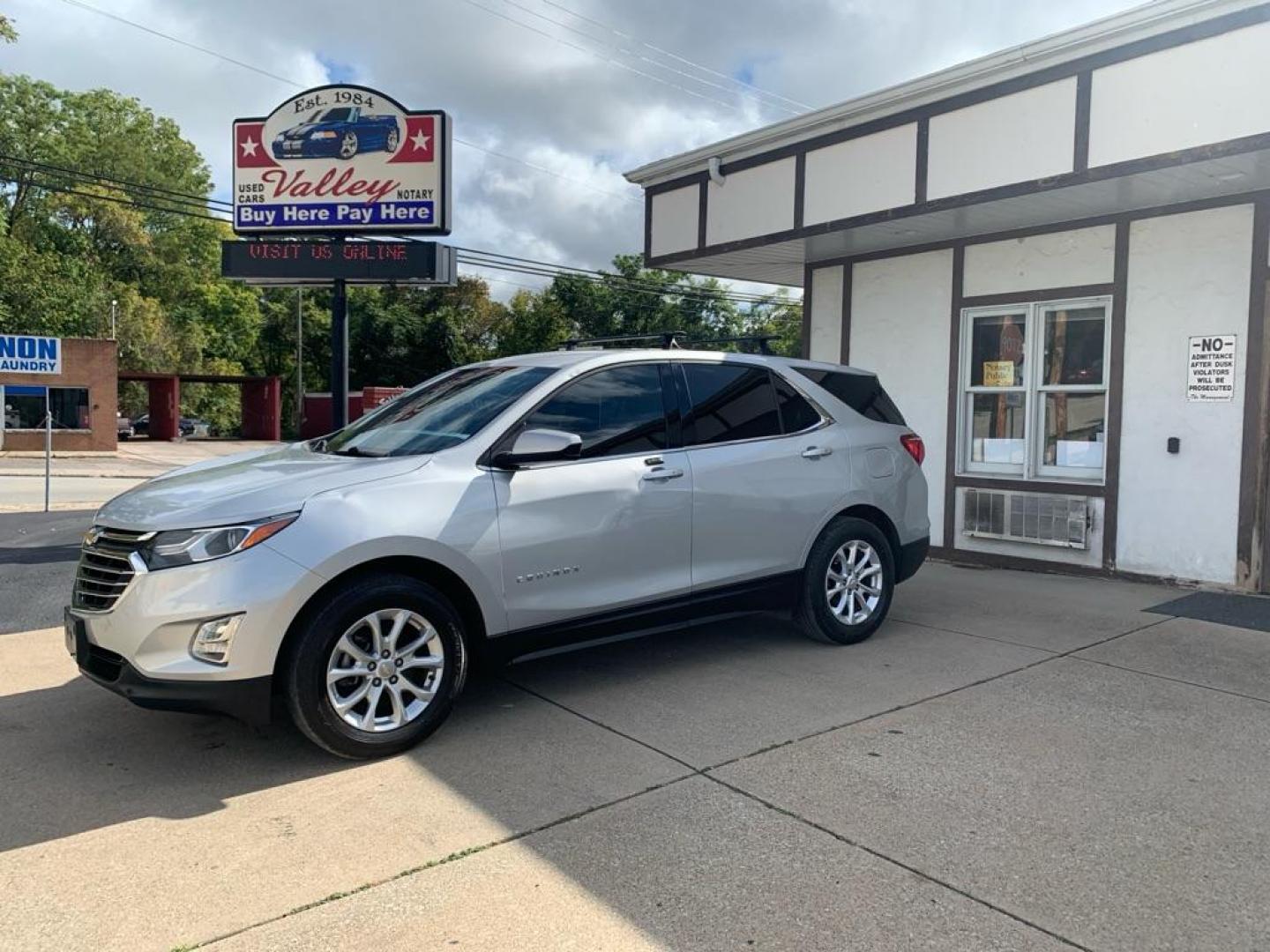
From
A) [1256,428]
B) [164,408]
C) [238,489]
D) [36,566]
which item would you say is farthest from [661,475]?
[164,408]

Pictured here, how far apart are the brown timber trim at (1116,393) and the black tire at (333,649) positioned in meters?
6.51

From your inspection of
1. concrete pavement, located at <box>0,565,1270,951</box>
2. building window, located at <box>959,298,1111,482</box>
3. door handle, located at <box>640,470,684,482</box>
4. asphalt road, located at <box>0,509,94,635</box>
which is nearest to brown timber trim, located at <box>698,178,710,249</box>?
building window, located at <box>959,298,1111,482</box>

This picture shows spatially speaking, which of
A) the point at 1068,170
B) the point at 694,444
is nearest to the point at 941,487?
the point at 1068,170

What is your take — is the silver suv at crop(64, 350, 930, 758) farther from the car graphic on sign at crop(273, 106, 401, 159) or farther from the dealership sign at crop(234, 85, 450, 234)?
the car graphic on sign at crop(273, 106, 401, 159)

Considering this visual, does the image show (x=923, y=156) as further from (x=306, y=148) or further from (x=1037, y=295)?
(x=306, y=148)

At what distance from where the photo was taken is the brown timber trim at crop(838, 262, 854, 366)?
35.4ft

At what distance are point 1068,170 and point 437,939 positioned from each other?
7186 millimetres

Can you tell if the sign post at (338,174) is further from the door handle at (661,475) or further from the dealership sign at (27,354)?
the dealership sign at (27,354)

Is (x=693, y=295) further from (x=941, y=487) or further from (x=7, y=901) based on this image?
(x=7, y=901)

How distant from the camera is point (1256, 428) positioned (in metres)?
7.70

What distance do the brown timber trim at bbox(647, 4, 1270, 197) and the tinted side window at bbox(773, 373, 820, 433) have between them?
12.1 ft

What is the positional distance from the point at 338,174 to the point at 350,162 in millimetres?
214

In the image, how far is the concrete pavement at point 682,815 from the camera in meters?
2.95

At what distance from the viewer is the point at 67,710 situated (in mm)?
4938
